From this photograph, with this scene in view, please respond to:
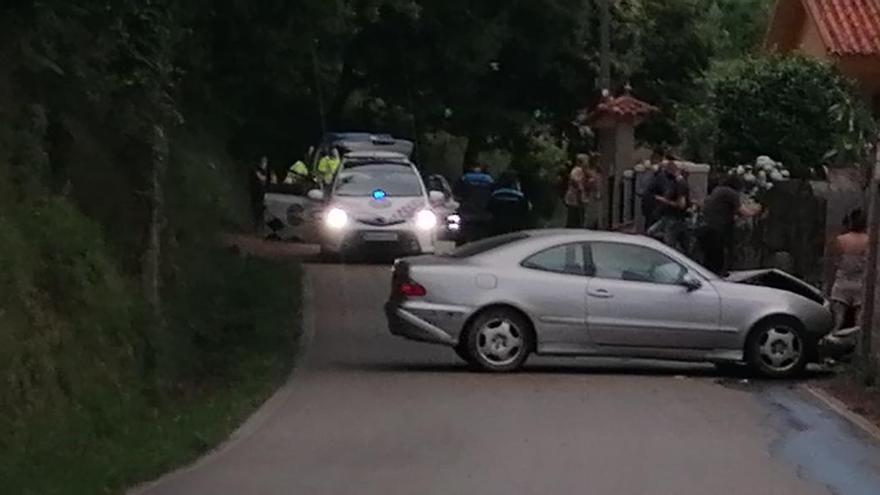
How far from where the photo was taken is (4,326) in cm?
1305

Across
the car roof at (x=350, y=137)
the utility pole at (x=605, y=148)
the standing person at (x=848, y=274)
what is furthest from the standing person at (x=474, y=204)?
the standing person at (x=848, y=274)

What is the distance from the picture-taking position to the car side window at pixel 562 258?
19797mm

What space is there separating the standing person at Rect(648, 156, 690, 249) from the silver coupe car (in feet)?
24.4

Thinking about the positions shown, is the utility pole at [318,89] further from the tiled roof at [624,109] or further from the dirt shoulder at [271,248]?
the tiled roof at [624,109]

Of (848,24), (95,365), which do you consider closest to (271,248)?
(848,24)

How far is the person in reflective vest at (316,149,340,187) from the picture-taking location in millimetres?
36394

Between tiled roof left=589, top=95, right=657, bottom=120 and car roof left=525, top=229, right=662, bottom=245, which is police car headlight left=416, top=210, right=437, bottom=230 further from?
car roof left=525, top=229, right=662, bottom=245

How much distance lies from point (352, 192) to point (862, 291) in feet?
48.1

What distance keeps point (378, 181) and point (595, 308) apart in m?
14.5

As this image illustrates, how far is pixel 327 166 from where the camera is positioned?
3825 centimetres

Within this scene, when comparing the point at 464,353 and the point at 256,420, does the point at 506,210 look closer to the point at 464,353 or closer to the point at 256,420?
the point at 464,353

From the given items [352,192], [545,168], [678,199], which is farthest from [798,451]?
[545,168]

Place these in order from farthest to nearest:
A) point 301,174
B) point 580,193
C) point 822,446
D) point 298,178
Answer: point 301,174 < point 298,178 < point 580,193 < point 822,446

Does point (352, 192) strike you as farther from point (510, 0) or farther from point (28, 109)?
point (28, 109)
